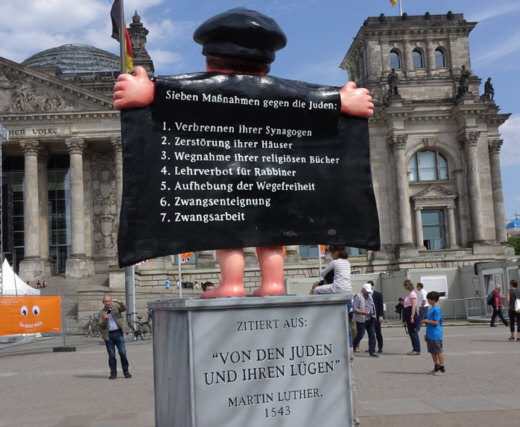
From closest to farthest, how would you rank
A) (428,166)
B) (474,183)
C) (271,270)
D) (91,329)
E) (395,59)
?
(271,270)
(91,329)
(474,183)
(428,166)
(395,59)

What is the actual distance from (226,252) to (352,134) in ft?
5.40

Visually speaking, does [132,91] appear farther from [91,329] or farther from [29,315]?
[91,329]

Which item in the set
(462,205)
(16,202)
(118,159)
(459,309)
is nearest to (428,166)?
(462,205)

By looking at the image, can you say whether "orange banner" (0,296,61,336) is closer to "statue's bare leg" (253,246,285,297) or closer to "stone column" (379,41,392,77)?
"statue's bare leg" (253,246,285,297)

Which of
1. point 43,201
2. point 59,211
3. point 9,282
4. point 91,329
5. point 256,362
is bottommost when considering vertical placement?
point 91,329

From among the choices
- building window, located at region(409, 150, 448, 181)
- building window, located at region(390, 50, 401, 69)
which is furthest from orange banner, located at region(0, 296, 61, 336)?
building window, located at region(390, 50, 401, 69)

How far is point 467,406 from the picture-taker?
8516 mm

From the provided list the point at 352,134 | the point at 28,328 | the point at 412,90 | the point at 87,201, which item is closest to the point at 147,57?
the point at 87,201

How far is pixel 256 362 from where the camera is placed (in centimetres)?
521

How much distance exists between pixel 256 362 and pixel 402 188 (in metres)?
47.1

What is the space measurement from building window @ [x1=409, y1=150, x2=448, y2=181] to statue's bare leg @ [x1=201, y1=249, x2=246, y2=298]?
4862 cm

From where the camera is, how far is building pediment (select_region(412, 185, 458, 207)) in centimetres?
5175

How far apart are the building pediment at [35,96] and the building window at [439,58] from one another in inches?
1132

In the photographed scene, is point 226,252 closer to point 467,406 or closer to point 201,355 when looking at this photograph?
point 201,355
